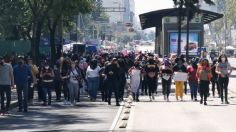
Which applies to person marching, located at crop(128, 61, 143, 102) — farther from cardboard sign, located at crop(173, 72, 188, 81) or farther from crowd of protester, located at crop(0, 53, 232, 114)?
cardboard sign, located at crop(173, 72, 188, 81)

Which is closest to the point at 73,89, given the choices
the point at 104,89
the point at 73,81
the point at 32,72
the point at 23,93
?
the point at 73,81

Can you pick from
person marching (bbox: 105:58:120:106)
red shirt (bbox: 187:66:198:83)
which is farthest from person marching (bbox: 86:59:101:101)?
red shirt (bbox: 187:66:198:83)

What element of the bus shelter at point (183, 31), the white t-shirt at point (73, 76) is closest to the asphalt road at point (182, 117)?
the white t-shirt at point (73, 76)

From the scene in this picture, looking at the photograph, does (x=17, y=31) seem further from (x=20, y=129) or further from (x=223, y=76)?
(x=20, y=129)

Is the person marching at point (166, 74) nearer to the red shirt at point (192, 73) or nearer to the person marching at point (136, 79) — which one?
the red shirt at point (192, 73)

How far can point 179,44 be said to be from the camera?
68.1 meters

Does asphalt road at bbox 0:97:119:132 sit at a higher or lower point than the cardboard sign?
lower

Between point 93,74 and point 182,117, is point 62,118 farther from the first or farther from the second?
point 93,74

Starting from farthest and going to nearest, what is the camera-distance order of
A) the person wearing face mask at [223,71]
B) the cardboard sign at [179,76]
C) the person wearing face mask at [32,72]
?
the cardboard sign at [179,76], the person wearing face mask at [223,71], the person wearing face mask at [32,72]

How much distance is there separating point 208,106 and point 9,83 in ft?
24.5

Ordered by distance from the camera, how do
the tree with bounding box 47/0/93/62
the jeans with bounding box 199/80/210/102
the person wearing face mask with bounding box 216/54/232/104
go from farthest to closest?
the tree with bounding box 47/0/93/62, the jeans with bounding box 199/80/210/102, the person wearing face mask with bounding box 216/54/232/104

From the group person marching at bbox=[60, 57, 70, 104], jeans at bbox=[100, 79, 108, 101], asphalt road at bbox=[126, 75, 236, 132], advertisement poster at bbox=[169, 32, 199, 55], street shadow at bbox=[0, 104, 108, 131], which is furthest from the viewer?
advertisement poster at bbox=[169, 32, 199, 55]

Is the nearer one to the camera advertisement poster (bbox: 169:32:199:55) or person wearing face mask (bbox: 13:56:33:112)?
person wearing face mask (bbox: 13:56:33:112)

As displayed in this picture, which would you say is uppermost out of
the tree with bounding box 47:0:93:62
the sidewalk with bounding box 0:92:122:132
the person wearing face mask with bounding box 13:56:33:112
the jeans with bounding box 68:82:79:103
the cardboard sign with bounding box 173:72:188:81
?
the tree with bounding box 47:0:93:62
